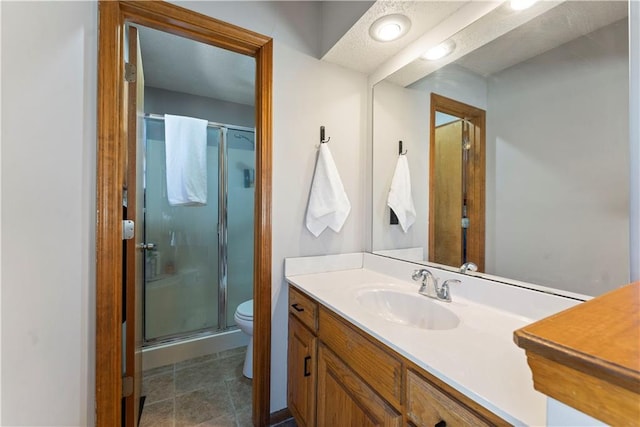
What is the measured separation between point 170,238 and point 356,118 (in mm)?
1886

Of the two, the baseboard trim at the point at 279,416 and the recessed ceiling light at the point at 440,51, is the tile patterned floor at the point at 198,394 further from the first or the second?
the recessed ceiling light at the point at 440,51

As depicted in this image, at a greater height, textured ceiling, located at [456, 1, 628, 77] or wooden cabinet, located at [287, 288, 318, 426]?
textured ceiling, located at [456, 1, 628, 77]

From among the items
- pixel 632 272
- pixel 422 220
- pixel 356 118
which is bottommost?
pixel 632 272

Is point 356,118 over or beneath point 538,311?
over

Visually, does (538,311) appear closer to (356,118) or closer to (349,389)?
(349,389)

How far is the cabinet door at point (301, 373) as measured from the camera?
1.13 m

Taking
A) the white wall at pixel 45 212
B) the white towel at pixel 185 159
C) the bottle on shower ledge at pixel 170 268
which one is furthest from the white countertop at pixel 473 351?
the bottle on shower ledge at pixel 170 268

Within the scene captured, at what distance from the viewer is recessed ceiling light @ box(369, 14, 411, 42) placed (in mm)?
1182

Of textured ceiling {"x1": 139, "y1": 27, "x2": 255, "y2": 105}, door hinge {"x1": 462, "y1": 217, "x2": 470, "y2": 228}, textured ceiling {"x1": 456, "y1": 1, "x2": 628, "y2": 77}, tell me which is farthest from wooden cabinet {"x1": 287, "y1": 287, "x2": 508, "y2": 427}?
textured ceiling {"x1": 139, "y1": 27, "x2": 255, "y2": 105}

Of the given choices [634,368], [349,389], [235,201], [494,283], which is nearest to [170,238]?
[235,201]

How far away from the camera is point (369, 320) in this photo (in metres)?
0.85

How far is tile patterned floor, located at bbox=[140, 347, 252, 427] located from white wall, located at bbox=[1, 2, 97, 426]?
704mm

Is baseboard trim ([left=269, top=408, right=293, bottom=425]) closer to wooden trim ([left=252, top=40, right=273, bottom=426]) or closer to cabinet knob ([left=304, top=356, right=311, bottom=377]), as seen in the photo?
wooden trim ([left=252, top=40, right=273, bottom=426])

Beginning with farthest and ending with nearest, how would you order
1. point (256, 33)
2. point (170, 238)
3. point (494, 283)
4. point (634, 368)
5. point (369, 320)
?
point (170, 238)
point (256, 33)
point (494, 283)
point (369, 320)
point (634, 368)
